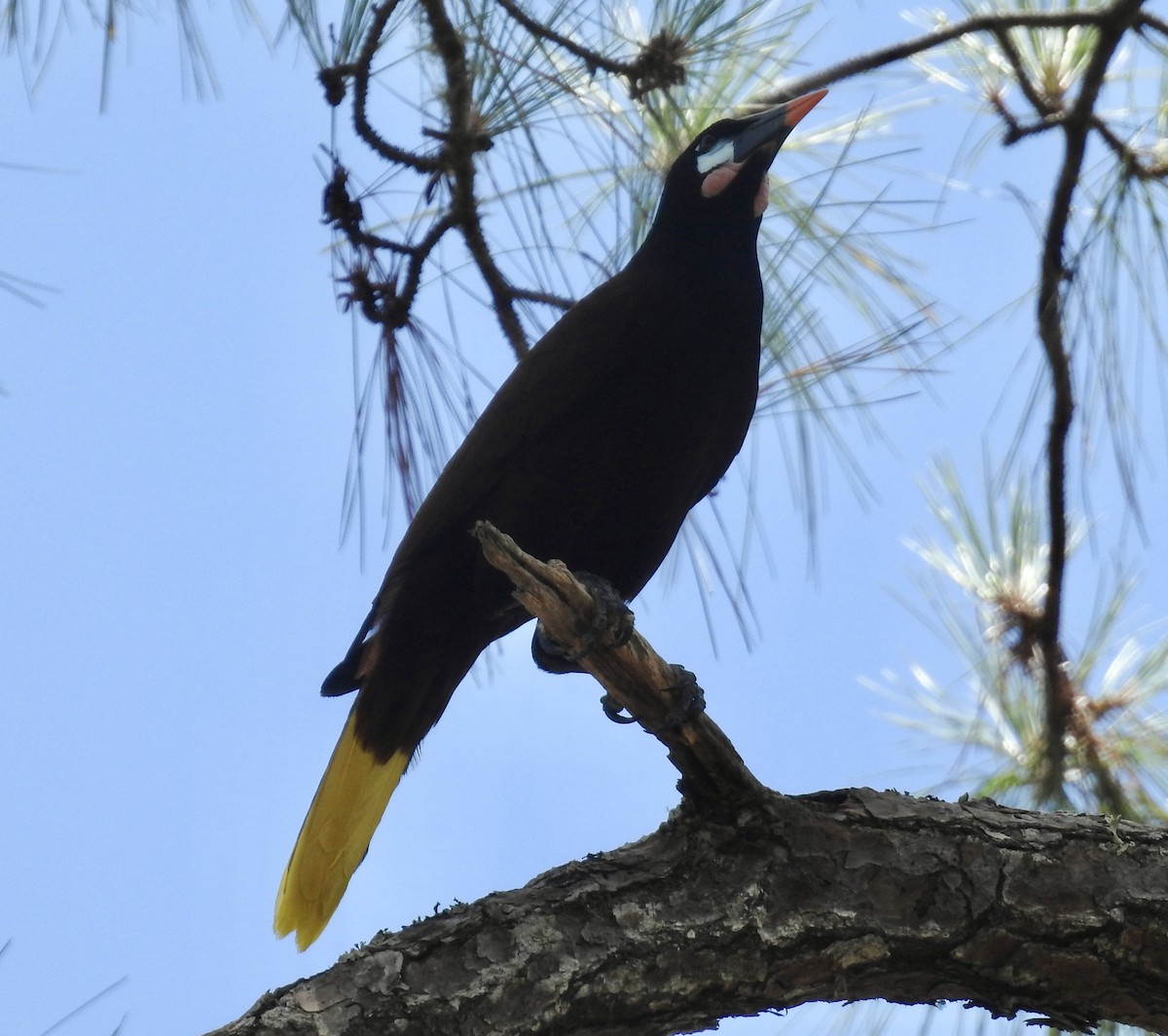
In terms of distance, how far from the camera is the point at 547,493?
240 cm

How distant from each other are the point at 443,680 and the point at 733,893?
81cm

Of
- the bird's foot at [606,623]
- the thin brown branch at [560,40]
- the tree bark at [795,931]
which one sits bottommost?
the tree bark at [795,931]

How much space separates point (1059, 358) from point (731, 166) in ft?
2.35

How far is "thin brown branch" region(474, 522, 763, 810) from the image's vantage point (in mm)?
1932

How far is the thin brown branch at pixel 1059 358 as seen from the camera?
2.38 meters

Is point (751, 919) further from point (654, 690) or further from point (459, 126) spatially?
point (459, 126)

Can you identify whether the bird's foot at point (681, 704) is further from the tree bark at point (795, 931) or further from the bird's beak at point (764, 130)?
the bird's beak at point (764, 130)

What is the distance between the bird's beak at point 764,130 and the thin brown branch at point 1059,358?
19.5 inches

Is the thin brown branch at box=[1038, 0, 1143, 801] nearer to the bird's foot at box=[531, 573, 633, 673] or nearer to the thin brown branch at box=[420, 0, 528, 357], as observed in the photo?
the bird's foot at box=[531, 573, 633, 673]

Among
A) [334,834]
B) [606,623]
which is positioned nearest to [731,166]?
[606,623]

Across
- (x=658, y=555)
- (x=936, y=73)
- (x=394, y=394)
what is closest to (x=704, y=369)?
(x=658, y=555)

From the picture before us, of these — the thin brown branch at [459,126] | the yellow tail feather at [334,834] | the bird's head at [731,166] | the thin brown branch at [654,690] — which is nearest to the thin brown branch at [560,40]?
the thin brown branch at [459,126]

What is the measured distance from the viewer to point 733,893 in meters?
1.88

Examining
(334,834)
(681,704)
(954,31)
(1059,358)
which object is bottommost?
(681,704)
